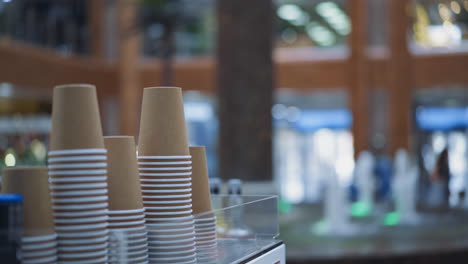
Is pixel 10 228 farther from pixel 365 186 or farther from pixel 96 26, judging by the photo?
pixel 96 26

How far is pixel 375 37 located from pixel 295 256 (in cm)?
1040

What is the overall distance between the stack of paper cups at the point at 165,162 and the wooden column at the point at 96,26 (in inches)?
509

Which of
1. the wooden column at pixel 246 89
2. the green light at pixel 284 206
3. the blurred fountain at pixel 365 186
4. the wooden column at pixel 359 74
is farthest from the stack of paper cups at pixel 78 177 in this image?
the wooden column at pixel 359 74

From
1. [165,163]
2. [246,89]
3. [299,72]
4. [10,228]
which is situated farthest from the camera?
[299,72]

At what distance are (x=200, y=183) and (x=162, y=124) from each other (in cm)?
24

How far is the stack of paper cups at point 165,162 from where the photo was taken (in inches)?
61.0

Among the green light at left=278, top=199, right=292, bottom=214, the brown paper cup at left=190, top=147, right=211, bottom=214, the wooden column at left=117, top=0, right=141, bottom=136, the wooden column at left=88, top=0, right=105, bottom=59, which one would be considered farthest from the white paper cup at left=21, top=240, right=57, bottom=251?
the wooden column at left=88, top=0, right=105, bottom=59

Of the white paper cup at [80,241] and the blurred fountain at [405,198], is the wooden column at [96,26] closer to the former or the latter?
the blurred fountain at [405,198]

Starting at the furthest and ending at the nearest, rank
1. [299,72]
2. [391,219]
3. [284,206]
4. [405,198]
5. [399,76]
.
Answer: [299,72]
[399,76]
[284,206]
[405,198]
[391,219]

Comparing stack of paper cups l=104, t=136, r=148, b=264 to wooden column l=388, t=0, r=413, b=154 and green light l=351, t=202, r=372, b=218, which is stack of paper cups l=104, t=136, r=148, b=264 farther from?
wooden column l=388, t=0, r=413, b=154

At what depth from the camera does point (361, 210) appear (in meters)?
6.95

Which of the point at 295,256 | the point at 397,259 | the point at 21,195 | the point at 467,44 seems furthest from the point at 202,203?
the point at 467,44

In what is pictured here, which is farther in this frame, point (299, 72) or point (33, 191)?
point (299, 72)

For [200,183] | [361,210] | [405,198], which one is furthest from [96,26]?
[200,183]
